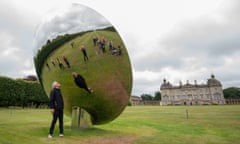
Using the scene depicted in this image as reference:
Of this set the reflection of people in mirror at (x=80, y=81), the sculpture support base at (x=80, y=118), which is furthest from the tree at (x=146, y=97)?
the reflection of people in mirror at (x=80, y=81)

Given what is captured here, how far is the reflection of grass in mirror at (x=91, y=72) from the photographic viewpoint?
7.30 m

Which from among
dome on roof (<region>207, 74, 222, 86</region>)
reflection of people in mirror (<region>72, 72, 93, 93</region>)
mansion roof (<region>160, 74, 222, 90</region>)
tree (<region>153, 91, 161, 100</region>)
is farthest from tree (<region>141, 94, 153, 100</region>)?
reflection of people in mirror (<region>72, 72, 93, 93</region>)

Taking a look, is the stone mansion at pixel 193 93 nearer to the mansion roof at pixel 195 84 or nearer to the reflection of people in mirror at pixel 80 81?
the mansion roof at pixel 195 84

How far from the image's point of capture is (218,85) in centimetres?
12825

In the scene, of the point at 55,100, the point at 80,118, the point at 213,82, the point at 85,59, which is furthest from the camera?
the point at 213,82

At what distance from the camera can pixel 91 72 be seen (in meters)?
7.36

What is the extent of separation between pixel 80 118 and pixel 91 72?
7.09ft

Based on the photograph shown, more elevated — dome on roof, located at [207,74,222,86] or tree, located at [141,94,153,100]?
dome on roof, located at [207,74,222,86]

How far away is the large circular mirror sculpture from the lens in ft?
24.0

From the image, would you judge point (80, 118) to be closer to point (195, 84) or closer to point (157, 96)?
point (195, 84)

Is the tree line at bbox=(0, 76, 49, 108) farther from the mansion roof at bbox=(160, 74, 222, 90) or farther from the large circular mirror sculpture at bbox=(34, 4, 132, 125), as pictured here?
the mansion roof at bbox=(160, 74, 222, 90)

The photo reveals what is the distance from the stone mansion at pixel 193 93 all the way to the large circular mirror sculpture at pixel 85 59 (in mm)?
127381

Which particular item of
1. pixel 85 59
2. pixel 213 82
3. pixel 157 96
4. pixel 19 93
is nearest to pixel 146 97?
pixel 157 96

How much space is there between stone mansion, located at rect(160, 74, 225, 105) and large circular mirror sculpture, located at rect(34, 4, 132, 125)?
127m
